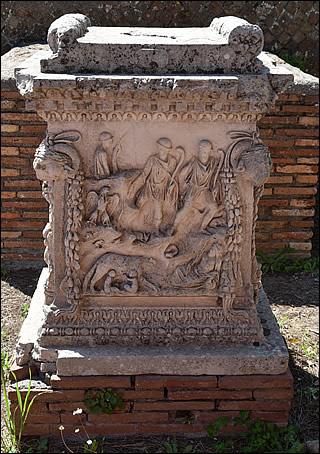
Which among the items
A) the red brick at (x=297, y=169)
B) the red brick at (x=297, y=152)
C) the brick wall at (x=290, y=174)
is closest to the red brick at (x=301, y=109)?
the brick wall at (x=290, y=174)

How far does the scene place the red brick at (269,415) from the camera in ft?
9.61

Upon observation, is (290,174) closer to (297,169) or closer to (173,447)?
(297,169)

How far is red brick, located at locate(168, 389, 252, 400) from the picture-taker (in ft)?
9.42

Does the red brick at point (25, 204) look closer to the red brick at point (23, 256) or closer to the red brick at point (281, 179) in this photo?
the red brick at point (23, 256)

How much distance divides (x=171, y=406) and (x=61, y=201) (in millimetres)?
1095

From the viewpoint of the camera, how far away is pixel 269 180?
4.65 m

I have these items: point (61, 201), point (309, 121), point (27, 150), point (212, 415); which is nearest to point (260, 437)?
point (212, 415)

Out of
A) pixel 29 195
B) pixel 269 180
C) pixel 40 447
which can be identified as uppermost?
pixel 269 180

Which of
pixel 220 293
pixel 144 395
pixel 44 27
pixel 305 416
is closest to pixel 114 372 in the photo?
pixel 144 395

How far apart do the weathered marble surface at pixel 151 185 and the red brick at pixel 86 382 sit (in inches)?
6.3

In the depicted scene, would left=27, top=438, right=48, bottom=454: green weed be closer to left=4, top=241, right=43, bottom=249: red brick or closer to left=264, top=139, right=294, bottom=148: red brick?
left=4, top=241, right=43, bottom=249: red brick

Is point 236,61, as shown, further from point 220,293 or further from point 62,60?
point 220,293

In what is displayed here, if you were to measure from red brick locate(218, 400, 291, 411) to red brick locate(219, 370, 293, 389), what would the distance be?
0.08m

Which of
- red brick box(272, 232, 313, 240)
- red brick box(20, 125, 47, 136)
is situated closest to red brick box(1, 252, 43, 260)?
red brick box(20, 125, 47, 136)
